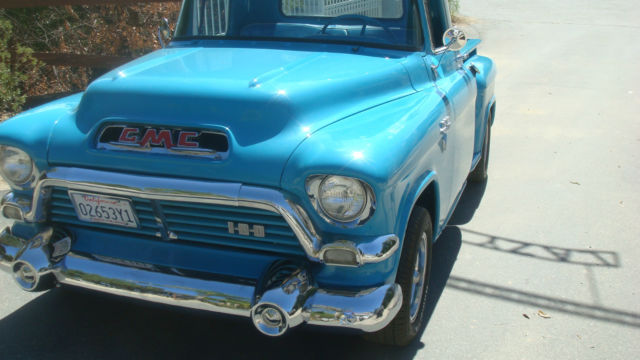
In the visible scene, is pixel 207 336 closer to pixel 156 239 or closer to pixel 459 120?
pixel 156 239

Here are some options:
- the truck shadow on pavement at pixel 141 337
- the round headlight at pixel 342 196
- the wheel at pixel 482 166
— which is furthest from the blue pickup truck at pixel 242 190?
the wheel at pixel 482 166

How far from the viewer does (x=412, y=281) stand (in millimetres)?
2875

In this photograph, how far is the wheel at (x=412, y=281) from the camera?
9.25 ft

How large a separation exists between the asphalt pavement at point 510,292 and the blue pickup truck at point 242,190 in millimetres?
358

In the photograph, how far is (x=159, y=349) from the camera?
309 centimetres

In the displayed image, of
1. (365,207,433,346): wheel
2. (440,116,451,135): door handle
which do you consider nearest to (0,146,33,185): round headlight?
(365,207,433,346): wheel

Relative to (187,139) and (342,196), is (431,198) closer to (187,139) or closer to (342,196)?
(342,196)

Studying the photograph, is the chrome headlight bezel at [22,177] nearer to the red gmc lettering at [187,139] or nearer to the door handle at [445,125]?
the red gmc lettering at [187,139]

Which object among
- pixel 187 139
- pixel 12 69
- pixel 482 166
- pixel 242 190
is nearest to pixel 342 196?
pixel 242 190

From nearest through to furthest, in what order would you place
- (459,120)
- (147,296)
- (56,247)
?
(147,296) < (56,247) < (459,120)

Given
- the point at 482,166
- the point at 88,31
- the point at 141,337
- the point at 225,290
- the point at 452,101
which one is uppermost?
the point at 452,101

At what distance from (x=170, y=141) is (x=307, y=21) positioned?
1.50 meters

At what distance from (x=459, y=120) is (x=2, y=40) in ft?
17.6

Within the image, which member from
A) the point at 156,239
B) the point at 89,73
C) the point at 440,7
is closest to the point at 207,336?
the point at 156,239
